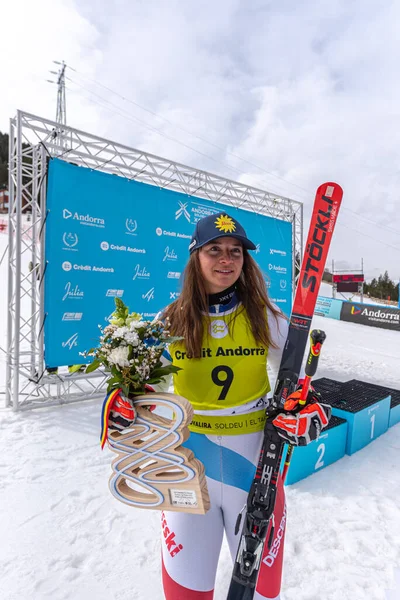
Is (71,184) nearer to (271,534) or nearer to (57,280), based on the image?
(57,280)

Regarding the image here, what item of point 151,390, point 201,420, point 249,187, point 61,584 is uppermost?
point 249,187

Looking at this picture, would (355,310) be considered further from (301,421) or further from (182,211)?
(301,421)

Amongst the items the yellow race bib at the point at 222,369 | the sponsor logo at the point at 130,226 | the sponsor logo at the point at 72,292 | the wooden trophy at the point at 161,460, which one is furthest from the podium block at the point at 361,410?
the sponsor logo at the point at 130,226

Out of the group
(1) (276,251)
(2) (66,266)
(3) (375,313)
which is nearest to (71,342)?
(2) (66,266)

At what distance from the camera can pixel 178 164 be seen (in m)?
6.16

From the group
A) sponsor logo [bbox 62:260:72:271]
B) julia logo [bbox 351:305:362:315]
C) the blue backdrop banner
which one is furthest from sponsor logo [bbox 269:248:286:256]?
julia logo [bbox 351:305:362:315]

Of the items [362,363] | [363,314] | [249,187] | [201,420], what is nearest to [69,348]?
[201,420]

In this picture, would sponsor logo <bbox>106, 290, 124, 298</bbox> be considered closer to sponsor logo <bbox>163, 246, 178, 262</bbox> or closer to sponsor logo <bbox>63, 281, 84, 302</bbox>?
sponsor logo <bbox>63, 281, 84, 302</bbox>

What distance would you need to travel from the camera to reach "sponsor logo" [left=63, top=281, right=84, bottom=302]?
5.03 metres

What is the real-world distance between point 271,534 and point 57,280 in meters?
4.34

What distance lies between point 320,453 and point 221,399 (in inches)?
98.5

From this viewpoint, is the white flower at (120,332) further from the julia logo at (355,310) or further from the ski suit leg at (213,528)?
the julia logo at (355,310)

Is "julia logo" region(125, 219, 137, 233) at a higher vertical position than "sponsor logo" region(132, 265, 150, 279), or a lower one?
higher

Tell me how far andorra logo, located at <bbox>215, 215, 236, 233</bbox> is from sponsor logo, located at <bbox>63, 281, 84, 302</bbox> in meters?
4.01
